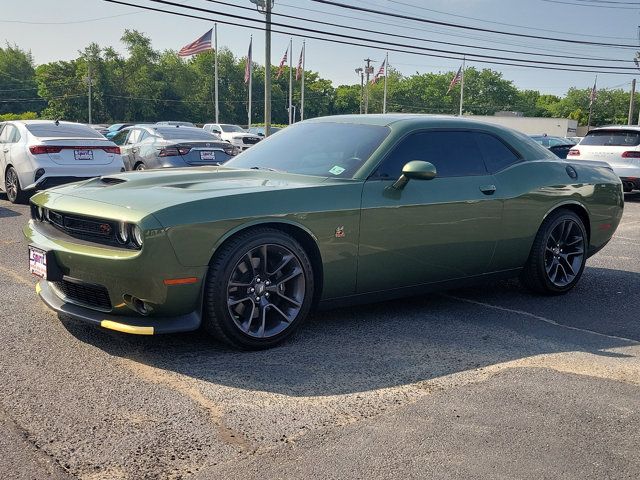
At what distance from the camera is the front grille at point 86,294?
3.84 m

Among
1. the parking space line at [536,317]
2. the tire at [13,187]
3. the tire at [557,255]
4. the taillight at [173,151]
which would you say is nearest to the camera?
the parking space line at [536,317]

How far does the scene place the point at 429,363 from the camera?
3.89m

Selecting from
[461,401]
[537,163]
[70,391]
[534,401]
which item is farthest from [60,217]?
[537,163]

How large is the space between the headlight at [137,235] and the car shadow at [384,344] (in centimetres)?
68

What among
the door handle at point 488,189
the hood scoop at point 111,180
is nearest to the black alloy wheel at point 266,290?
the hood scoop at point 111,180

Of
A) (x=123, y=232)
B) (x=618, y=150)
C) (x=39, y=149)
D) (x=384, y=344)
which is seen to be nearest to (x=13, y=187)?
(x=39, y=149)

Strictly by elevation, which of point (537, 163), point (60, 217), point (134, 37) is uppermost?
Answer: point (134, 37)

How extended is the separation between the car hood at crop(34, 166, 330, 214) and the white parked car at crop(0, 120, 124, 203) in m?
6.20

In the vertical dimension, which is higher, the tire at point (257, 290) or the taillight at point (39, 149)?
the taillight at point (39, 149)

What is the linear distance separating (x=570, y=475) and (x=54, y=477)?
198cm

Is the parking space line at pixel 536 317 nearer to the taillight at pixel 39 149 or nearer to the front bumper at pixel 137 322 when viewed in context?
the front bumper at pixel 137 322

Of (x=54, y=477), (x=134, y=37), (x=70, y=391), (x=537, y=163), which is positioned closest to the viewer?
(x=54, y=477)

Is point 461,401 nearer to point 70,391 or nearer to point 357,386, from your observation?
point 357,386

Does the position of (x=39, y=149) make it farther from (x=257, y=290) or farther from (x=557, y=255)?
(x=557, y=255)
